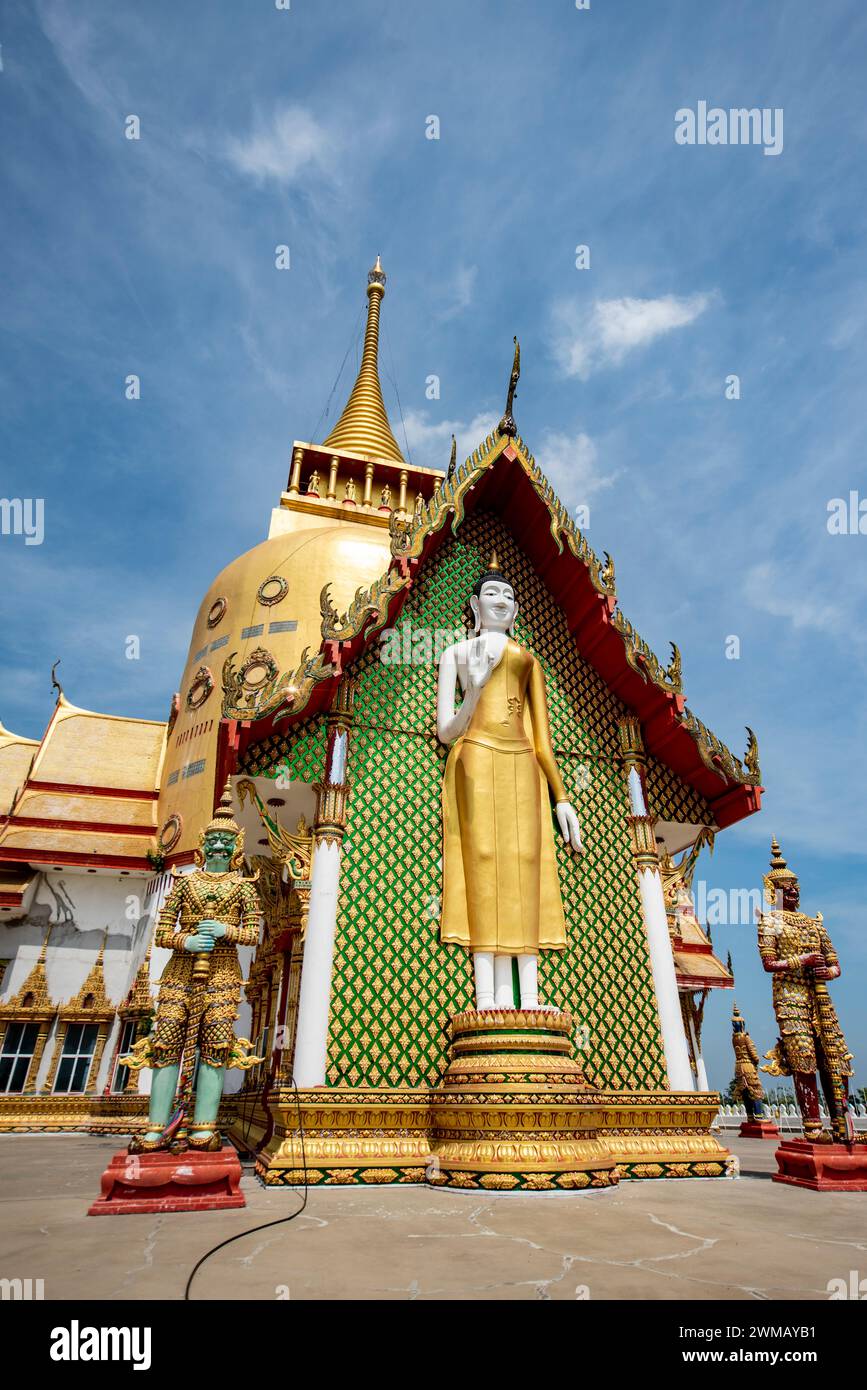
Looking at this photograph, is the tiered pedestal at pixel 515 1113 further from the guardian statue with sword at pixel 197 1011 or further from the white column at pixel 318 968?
the guardian statue with sword at pixel 197 1011

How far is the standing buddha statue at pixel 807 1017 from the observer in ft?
20.6

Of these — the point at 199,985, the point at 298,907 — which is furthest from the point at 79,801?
the point at 199,985

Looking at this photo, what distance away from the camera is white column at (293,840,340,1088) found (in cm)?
628

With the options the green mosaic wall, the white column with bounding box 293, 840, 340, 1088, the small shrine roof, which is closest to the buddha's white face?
the green mosaic wall

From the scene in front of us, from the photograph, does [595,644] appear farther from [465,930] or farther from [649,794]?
[465,930]

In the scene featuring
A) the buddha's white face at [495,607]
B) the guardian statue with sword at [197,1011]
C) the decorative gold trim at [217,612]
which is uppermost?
the decorative gold trim at [217,612]

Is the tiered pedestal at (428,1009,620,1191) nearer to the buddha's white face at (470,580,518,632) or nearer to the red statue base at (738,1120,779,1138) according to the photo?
the buddha's white face at (470,580,518,632)

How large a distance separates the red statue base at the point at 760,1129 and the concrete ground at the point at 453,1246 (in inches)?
414

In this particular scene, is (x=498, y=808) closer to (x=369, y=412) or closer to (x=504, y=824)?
(x=504, y=824)

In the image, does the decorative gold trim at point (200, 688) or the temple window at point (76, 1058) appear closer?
the temple window at point (76, 1058)

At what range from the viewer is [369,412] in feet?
107

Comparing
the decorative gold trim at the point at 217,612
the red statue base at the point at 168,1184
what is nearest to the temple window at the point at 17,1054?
the decorative gold trim at the point at 217,612

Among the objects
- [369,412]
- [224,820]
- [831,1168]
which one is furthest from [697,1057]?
[369,412]

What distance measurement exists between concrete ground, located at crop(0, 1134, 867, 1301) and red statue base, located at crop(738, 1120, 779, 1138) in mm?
10519
